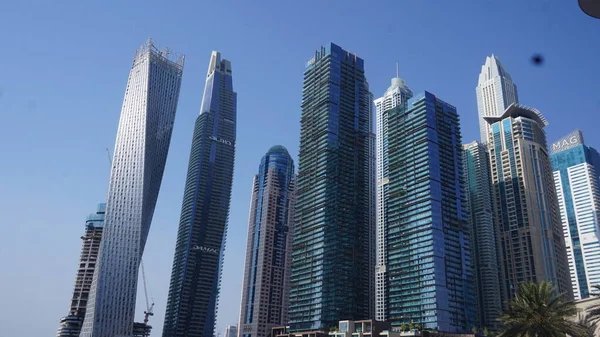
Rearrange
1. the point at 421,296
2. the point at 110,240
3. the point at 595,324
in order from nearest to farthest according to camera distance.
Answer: the point at 595,324 → the point at 421,296 → the point at 110,240

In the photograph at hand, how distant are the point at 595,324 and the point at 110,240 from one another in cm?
17055

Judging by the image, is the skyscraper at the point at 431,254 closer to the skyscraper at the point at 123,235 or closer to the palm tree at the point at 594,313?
the skyscraper at the point at 123,235

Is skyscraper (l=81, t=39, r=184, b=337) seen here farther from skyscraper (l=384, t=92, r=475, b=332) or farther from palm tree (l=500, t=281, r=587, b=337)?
palm tree (l=500, t=281, r=587, b=337)

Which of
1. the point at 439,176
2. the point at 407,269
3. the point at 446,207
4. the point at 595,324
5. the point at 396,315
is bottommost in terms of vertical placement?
the point at 595,324

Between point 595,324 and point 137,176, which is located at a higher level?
point 137,176

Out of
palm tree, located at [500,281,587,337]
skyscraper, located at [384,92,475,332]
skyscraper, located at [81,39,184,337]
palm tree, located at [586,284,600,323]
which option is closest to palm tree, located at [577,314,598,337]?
palm tree, located at [586,284,600,323]

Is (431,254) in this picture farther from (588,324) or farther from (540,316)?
(540,316)

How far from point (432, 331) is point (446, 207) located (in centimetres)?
4743

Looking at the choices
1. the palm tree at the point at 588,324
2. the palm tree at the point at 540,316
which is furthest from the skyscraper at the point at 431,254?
the palm tree at the point at 540,316

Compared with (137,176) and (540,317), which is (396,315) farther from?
(540,317)

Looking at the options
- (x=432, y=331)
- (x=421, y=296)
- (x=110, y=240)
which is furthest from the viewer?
(x=110, y=240)

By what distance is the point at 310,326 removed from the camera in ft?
634

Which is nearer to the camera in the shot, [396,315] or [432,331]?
[432,331]

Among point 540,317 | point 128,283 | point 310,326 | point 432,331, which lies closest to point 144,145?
point 128,283
